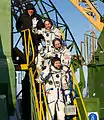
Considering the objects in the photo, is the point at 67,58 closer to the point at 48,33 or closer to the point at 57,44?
the point at 57,44

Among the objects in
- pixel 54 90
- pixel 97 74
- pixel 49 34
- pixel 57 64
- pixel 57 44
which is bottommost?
pixel 97 74

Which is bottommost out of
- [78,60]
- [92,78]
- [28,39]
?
[92,78]

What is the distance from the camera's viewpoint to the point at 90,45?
1605 centimetres

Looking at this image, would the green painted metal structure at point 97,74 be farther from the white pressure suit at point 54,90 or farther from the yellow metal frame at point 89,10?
the yellow metal frame at point 89,10

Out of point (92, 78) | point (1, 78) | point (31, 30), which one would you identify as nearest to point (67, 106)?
point (1, 78)

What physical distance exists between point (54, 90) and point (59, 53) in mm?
801

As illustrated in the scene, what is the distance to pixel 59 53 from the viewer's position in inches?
274

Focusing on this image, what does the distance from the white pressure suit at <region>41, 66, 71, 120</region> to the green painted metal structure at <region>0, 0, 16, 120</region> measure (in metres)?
0.71

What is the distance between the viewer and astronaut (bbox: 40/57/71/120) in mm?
6656

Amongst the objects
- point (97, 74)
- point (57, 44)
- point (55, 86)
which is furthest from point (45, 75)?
point (97, 74)

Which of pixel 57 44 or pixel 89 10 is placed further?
pixel 89 10

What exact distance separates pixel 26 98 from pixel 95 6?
799 inches

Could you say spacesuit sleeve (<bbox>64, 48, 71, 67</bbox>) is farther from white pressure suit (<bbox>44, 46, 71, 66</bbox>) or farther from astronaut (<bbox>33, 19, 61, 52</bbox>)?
astronaut (<bbox>33, 19, 61, 52</bbox>)

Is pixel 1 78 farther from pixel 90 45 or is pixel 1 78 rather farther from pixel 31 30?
pixel 90 45
